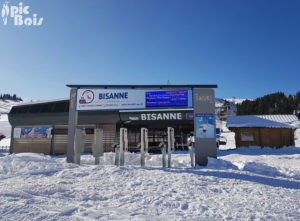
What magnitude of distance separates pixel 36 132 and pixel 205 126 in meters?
18.2

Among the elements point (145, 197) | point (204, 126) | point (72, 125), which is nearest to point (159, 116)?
point (204, 126)

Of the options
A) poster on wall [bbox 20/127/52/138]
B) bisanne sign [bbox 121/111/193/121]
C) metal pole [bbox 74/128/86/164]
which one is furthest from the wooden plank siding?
poster on wall [bbox 20/127/52/138]

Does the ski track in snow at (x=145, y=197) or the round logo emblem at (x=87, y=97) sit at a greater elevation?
the round logo emblem at (x=87, y=97)

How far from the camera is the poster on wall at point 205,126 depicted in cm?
1103

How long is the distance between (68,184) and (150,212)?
3.23 m

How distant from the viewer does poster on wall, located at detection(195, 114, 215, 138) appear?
11031 millimetres

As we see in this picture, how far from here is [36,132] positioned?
2139 cm

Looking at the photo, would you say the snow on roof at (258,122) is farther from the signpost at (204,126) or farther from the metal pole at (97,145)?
the metal pole at (97,145)

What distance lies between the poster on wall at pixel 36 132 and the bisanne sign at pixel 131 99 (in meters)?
10.8

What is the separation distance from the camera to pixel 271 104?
78.6m

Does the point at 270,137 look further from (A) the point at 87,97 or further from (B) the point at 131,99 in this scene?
(A) the point at 87,97

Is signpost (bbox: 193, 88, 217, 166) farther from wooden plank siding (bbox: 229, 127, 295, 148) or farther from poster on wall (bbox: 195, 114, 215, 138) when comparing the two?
wooden plank siding (bbox: 229, 127, 295, 148)

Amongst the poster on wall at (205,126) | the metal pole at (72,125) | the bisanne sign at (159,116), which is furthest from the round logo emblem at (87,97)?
the poster on wall at (205,126)

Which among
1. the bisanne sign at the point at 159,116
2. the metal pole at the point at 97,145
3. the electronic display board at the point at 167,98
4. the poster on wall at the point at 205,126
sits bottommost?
the metal pole at the point at 97,145
